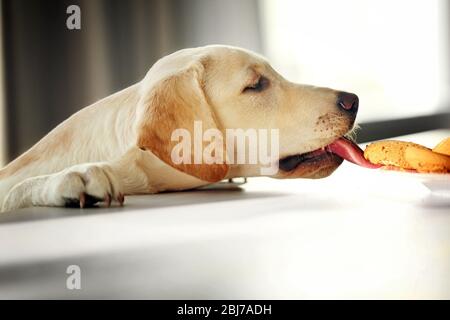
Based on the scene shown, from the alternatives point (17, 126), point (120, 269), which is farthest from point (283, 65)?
point (120, 269)

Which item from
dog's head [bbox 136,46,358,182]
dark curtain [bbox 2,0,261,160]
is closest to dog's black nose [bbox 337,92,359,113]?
dog's head [bbox 136,46,358,182]

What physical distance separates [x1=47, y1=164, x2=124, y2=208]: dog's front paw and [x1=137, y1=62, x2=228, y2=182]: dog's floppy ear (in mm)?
124

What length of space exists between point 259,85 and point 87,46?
18.7 inches

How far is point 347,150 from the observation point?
1.64 meters

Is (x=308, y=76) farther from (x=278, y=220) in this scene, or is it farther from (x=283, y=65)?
(x=278, y=220)

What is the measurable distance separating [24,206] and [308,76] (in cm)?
81

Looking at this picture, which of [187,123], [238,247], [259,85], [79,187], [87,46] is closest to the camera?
[238,247]

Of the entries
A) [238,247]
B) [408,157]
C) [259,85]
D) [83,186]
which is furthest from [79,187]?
[408,157]

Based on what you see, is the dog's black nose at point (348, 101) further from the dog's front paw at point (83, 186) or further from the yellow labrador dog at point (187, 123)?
the dog's front paw at point (83, 186)

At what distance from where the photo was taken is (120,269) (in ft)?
3.55

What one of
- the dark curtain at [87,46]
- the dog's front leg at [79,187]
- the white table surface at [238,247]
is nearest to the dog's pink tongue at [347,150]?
the white table surface at [238,247]

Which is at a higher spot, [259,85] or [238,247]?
[259,85]

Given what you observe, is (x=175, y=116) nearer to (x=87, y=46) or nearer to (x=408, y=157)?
(x=87, y=46)
